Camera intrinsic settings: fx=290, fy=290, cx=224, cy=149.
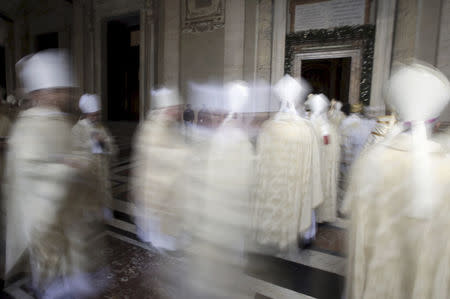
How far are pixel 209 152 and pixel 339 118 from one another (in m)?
4.87

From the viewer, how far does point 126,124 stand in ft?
46.9

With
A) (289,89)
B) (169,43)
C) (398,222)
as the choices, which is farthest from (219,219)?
(169,43)

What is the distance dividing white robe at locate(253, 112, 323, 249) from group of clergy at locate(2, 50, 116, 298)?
183 cm

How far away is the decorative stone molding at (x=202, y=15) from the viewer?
11047 millimetres

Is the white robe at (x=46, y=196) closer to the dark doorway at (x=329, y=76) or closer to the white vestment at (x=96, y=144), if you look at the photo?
the white vestment at (x=96, y=144)

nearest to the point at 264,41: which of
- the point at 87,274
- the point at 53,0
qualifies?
A: the point at 87,274

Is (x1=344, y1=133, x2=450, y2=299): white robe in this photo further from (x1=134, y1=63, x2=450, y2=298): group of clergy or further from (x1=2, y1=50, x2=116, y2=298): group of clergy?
(x1=2, y1=50, x2=116, y2=298): group of clergy

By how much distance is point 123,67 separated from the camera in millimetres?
16484

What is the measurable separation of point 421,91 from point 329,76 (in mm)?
Answer: 17270

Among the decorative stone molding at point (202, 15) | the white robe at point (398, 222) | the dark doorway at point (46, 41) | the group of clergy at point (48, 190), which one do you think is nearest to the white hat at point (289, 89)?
the white robe at point (398, 222)

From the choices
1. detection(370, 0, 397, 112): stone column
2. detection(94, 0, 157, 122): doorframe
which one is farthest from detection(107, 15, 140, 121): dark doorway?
detection(370, 0, 397, 112): stone column

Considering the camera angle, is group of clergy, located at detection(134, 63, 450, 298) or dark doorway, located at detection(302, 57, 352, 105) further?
dark doorway, located at detection(302, 57, 352, 105)

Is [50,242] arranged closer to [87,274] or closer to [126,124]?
[87,274]

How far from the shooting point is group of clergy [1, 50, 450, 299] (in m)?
1.43
